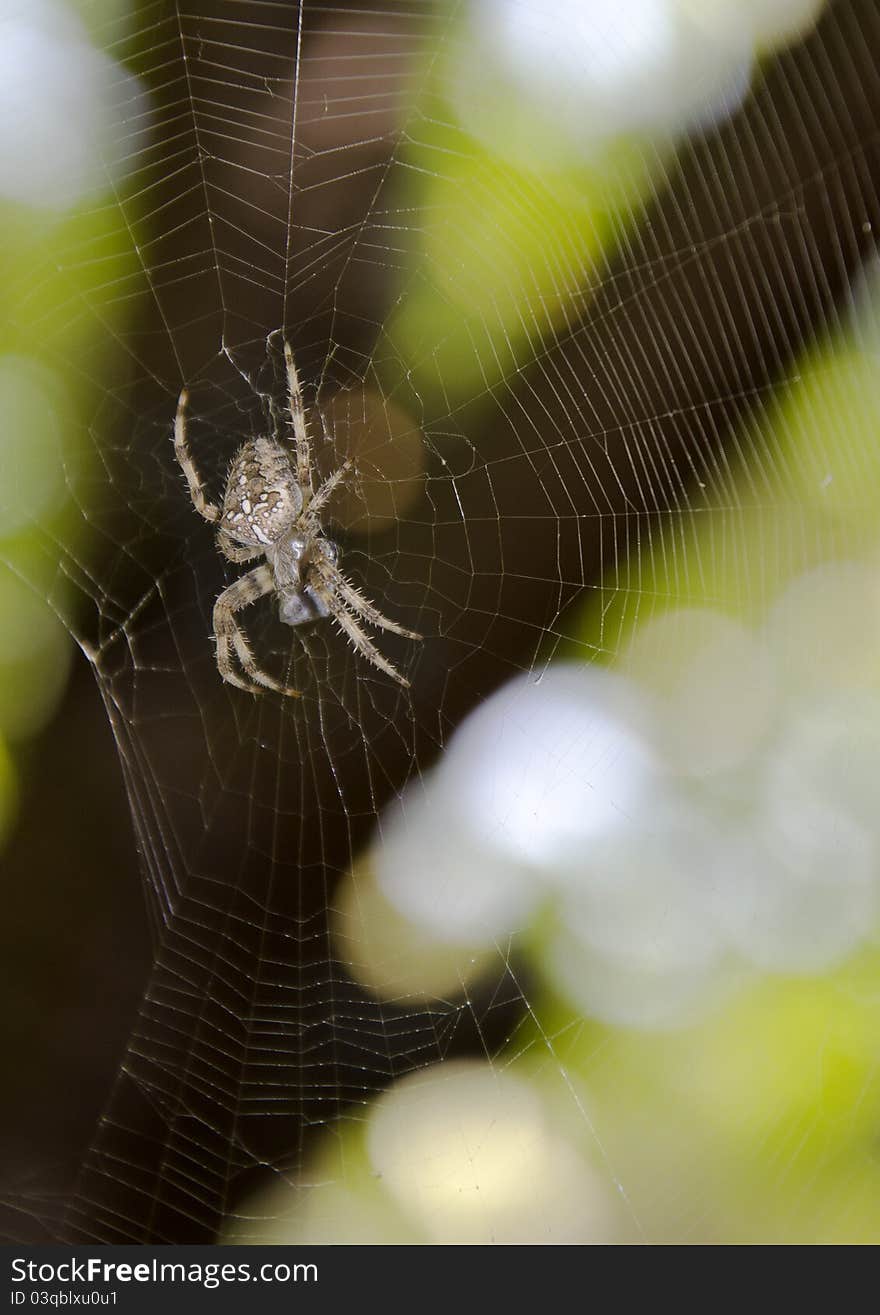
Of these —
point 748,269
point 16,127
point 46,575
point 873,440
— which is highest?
point 16,127

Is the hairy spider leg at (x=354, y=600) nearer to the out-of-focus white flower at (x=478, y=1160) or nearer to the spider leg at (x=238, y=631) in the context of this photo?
the spider leg at (x=238, y=631)

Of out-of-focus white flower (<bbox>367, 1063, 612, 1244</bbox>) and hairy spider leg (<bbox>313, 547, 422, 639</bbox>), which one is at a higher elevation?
hairy spider leg (<bbox>313, 547, 422, 639</bbox>)

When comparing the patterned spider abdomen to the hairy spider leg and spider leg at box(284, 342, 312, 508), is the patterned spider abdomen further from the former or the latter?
the hairy spider leg

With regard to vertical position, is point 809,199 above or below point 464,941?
above

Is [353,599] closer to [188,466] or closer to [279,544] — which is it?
[279,544]

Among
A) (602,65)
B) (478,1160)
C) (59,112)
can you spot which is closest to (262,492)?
(59,112)

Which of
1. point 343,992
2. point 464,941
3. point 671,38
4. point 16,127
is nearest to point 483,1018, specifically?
point 464,941

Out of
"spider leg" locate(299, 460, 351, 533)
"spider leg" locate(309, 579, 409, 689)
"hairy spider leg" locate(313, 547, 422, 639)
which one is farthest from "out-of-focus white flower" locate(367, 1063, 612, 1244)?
"spider leg" locate(299, 460, 351, 533)

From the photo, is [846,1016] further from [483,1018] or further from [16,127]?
[16,127]

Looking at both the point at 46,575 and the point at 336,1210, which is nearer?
the point at 336,1210
